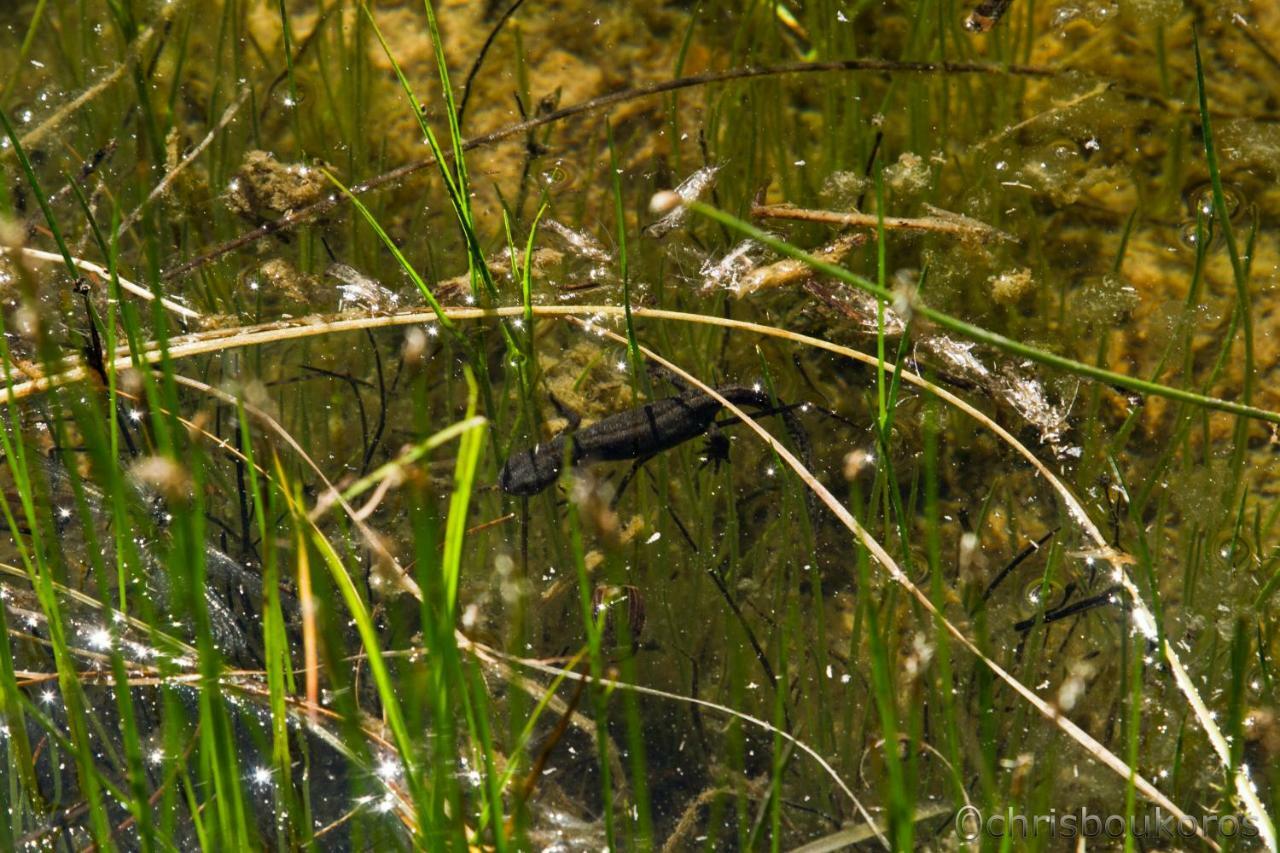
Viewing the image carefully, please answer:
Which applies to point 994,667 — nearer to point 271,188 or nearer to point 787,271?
point 787,271

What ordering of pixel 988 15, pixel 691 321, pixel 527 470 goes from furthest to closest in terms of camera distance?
pixel 988 15 < pixel 527 470 < pixel 691 321

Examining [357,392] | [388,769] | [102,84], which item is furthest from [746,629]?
[102,84]

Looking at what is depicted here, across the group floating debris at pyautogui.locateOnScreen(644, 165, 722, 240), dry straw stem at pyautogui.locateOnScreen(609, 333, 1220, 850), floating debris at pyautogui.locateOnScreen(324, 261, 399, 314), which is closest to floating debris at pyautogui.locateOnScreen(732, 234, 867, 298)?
floating debris at pyautogui.locateOnScreen(644, 165, 722, 240)

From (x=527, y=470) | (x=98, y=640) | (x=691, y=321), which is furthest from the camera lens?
(x=527, y=470)

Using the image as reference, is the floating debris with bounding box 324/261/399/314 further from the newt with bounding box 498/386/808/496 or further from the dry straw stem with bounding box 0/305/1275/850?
the newt with bounding box 498/386/808/496

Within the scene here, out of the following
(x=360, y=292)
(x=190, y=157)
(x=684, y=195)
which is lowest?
(x=360, y=292)

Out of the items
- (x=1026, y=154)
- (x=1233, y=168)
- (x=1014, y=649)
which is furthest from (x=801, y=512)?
(x=1233, y=168)

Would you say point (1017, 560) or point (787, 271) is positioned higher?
point (787, 271)
